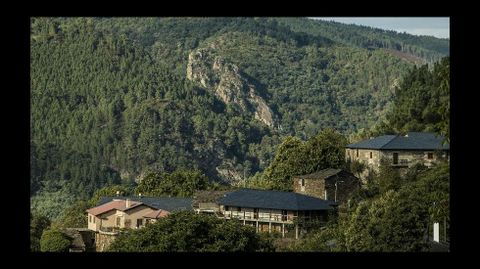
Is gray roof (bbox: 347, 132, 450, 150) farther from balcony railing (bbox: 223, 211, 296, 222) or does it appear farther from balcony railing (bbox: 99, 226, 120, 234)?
balcony railing (bbox: 99, 226, 120, 234)

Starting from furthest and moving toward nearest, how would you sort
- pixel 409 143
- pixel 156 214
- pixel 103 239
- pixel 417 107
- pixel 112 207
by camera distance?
pixel 417 107 → pixel 112 207 → pixel 103 239 → pixel 156 214 → pixel 409 143

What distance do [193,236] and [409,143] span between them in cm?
1457

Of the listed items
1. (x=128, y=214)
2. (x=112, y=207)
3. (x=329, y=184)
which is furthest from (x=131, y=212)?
(x=329, y=184)

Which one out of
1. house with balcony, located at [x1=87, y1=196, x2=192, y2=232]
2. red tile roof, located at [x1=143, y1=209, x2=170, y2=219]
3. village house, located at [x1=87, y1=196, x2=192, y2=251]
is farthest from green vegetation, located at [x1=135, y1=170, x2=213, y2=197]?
red tile roof, located at [x1=143, y1=209, x2=170, y2=219]

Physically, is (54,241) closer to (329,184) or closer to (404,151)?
(329,184)

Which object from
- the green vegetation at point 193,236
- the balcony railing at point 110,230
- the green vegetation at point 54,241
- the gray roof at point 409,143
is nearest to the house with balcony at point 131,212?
the balcony railing at point 110,230

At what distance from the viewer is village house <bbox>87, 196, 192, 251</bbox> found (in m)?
47.5

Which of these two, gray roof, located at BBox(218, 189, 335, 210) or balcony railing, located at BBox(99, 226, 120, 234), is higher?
gray roof, located at BBox(218, 189, 335, 210)

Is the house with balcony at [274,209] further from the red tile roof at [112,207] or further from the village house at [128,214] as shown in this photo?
the red tile roof at [112,207]

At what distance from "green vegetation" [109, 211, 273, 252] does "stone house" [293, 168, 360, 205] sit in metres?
11.9

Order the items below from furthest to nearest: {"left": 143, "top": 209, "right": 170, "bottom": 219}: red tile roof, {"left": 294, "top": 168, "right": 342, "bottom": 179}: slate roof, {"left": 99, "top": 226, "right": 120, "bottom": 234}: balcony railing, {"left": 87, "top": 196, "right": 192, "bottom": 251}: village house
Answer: {"left": 87, "top": 196, "right": 192, "bottom": 251}: village house < {"left": 143, "top": 209, "right": 170, "bottom": 219}: red tile roof < {"left": 99, "top": 226, "right": 120, "bottom": 234}: balcony railing < {"left": 294, "top": 168, "right": 342, "bottom": 179}: slate roof

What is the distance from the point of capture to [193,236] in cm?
3253

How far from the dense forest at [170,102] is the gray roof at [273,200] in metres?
5.55
